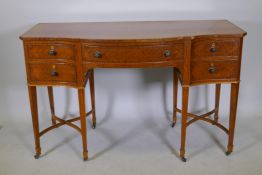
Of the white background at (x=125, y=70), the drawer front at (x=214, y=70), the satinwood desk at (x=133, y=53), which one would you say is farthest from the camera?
the white background at (x=125, y=70)

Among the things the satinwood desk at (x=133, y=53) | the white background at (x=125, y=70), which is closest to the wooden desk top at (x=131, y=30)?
the satinwood desk at (x=133, y=53)

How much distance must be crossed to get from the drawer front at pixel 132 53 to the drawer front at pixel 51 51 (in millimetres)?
97

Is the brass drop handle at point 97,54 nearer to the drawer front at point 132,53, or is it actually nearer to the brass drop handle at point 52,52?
the drawer front at point 132,53

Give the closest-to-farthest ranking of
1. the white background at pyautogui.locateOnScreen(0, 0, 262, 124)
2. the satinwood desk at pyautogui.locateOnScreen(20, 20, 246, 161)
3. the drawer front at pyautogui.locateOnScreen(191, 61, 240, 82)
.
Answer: the satinwood desk at pyautogui.locateOnScreen(20, 20, 246, 161), the drawer front at pyautogui.locateOnScreen(191, 61, 240, 82), the white background at pyautogui.locateOnScreen(0, 0, 262, 124)

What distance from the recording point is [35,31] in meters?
2.70

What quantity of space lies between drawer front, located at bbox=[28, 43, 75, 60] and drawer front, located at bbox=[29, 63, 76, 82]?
0.19 ft

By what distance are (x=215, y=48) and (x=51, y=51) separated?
112 centimetres

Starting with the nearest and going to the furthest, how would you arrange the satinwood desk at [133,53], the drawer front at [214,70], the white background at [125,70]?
the satinwood desk at [133,53], the drawer front at [214,70], the white background at [125,70]

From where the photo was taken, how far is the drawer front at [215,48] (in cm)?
251

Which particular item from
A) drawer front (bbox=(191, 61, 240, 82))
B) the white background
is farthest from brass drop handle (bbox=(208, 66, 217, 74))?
the white background

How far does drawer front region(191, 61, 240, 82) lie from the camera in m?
2.58

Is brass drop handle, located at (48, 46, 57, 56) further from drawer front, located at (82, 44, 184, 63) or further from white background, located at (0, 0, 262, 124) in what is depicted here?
white background, located at (0, 0, 262, 124)

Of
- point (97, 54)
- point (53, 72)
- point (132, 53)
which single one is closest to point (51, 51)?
point (53, 72)

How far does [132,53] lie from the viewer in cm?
248
